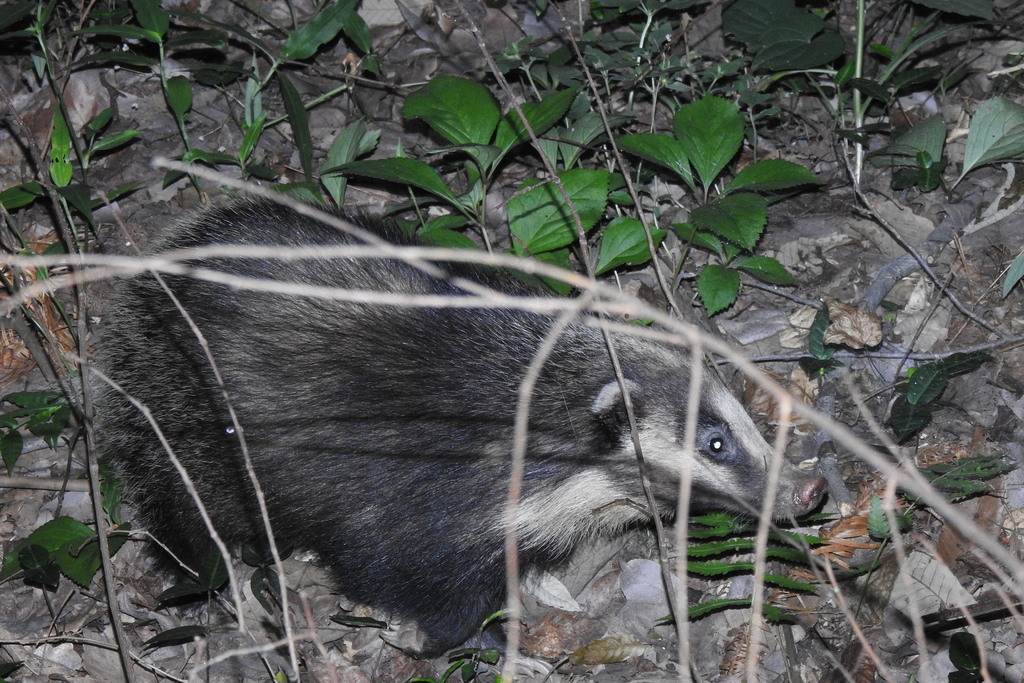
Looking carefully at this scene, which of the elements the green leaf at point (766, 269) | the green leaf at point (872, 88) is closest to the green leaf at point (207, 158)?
the green leaf at point (766, 269)

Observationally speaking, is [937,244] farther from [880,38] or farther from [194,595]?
[194,595]

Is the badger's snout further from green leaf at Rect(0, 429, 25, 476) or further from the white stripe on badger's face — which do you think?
green leaf at Rect(0, 429, 25, 476)

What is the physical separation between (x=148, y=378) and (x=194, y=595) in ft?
5.13

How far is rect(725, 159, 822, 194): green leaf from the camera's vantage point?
6266 mm

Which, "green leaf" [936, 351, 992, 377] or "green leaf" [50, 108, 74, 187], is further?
"green leaf" [50, 108, 74, 187]

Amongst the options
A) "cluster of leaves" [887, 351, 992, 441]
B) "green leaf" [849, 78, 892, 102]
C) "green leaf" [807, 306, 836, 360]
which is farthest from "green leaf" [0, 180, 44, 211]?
"cluster of leaves" [887, 351, 992, 441]

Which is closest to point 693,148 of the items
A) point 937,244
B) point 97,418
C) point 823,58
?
point 823,58

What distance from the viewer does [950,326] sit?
627 cm

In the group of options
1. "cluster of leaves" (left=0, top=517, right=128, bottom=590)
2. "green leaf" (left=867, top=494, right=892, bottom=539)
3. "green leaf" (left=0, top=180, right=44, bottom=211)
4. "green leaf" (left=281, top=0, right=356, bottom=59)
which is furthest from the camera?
"green leaf" (left=281, top=0, right=356, bottom=59)

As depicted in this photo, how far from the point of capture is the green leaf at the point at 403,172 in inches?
253

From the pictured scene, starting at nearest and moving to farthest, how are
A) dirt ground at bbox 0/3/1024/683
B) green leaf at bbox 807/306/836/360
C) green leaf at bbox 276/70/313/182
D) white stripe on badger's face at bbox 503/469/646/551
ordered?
dirt ground at bbox 0/3/1024/683 < white stripe on badger's face at bbox 503/469/646/551 < green leaf at bbox 807/306/836/360 < green leaf at bbox 276/70/313/182

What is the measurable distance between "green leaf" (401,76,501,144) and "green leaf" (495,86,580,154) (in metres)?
0.11

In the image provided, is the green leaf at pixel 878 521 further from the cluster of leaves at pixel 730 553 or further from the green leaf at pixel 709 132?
the green leaf at pixel 709 132

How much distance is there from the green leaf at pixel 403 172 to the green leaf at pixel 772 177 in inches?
83.4
